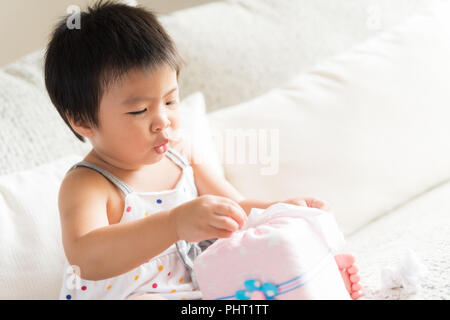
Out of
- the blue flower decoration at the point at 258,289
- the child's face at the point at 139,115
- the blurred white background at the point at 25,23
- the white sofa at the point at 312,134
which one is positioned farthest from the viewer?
the blurred white background at the point at 25,23

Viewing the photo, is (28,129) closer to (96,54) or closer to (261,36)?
(96,54)

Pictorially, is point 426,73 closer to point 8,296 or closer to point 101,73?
point 101,73

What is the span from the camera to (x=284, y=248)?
2.13ft

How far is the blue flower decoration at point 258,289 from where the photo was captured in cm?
64

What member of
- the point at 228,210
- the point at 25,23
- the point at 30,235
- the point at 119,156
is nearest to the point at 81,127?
the point at 119,156

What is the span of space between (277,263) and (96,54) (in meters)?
0.40

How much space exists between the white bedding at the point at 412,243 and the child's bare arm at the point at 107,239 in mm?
302

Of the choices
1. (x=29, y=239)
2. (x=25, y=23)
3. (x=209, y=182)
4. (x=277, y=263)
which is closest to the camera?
(x=277, y=263)

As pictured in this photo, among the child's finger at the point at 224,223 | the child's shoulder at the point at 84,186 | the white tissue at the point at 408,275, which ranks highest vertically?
the child's finger at the point at 224,223

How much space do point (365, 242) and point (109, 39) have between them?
1.90 feet

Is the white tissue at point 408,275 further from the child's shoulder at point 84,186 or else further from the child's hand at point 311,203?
the child's shoulder at point 84,186

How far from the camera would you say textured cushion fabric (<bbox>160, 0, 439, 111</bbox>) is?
1.37m

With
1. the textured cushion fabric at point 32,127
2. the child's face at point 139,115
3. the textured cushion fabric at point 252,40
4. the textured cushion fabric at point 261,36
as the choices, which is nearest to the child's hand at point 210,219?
the child's face at point 139,115

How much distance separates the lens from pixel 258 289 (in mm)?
648
